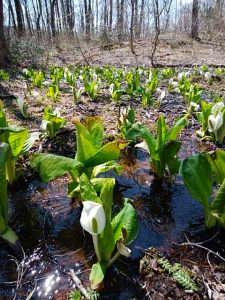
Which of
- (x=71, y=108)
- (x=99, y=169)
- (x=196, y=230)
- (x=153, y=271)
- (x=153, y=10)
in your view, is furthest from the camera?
(x=153, y=10)

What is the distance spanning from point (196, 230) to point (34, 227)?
3.37 feet

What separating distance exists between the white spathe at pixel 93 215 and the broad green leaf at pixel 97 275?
0.88 ft

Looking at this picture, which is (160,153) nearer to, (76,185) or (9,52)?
(76,185)

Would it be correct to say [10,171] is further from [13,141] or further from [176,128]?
[176,128]

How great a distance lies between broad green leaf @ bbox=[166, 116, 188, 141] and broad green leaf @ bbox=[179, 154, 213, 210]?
1.57 ft

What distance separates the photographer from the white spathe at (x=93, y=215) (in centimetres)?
124

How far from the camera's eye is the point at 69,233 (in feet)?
6.32

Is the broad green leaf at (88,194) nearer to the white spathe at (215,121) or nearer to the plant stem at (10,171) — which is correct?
the plant stem at (10,171)

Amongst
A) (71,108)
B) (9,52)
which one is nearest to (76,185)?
(71,108)

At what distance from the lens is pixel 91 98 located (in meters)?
5.07

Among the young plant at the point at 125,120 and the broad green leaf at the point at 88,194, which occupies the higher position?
the broad green leaf at the point at 88,194

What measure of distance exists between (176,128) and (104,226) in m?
1.16

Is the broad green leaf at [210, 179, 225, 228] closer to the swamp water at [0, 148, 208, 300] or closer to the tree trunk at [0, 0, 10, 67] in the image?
the swamp water at [0, 148, 208, 300]

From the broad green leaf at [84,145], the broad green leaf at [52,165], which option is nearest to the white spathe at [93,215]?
the broad green leaf at [52,165]
